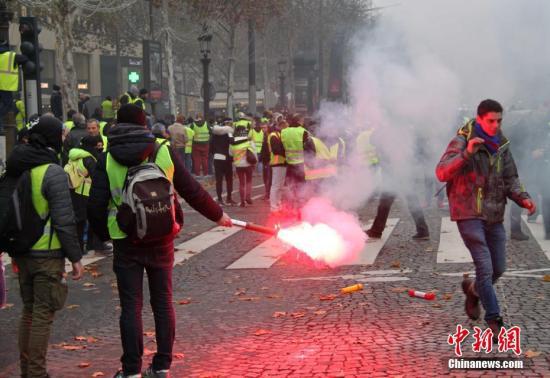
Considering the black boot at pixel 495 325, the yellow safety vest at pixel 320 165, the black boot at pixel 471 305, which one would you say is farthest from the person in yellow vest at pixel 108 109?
the black boot at pixel 495 325

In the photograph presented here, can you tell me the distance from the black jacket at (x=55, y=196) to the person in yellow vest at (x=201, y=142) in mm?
20456

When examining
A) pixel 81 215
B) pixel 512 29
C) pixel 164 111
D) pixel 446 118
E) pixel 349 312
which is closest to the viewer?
pixel 349 312

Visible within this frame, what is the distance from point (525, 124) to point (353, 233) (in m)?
3.51

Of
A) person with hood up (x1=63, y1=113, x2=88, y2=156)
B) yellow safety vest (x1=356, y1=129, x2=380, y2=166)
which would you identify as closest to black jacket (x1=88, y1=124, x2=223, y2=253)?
person with hood up (x1=63, y1=113, x2=88, y2=156)

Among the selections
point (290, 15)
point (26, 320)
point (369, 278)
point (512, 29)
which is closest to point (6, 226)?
point (26, 320)

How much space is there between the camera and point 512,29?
11.2 meters

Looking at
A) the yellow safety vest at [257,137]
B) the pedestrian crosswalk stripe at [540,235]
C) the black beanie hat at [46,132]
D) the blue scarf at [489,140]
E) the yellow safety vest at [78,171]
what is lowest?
the pedestrian crosswalk stripe at [540,235]

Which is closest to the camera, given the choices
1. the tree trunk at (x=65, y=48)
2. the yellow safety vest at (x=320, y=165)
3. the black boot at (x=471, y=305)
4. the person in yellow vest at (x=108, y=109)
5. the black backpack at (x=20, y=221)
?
the black backpack at (x=20, y=221)

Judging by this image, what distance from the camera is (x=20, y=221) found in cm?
611

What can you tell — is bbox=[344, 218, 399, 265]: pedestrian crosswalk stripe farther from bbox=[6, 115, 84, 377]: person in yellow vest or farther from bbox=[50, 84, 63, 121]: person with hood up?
bbox=[50, 84, 63, 121]: person with hood up

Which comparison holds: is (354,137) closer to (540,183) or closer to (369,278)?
(540,183)

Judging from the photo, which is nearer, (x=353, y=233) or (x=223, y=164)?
(x=353, y=233)

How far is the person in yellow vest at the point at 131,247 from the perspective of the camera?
5.82 metres

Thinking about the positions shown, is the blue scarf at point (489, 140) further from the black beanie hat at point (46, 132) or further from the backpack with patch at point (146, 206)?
the black beanie hat at point (46, 132)
